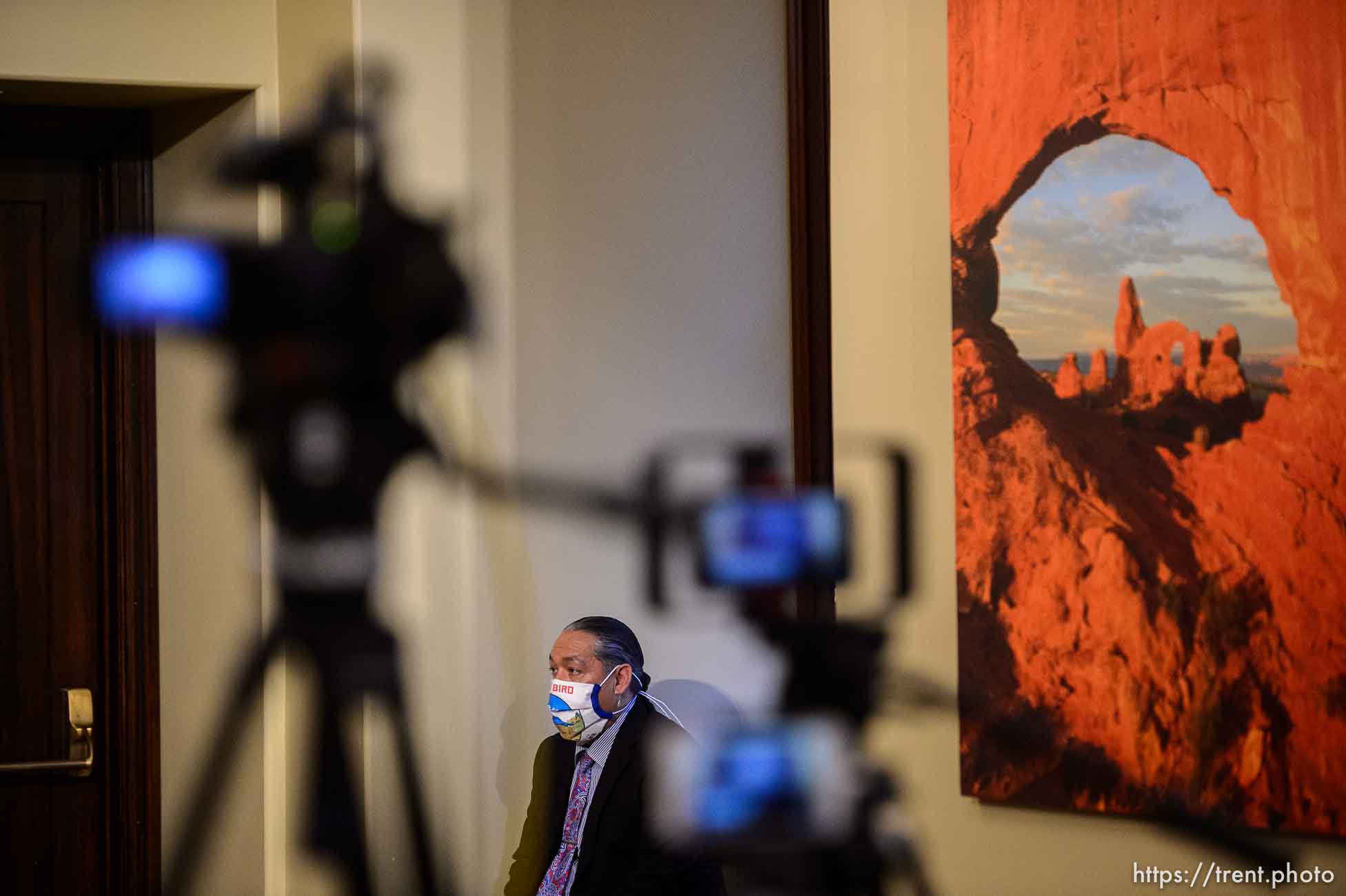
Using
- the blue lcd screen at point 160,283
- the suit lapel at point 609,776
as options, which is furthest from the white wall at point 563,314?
the blue lcd screen at point 160,283

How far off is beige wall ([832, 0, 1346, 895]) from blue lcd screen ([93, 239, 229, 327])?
133cm

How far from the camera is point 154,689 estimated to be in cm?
321

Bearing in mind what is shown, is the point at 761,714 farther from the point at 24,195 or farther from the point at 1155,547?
the point at 24,195

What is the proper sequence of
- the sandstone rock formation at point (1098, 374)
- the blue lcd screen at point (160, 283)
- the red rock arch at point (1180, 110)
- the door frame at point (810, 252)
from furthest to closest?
the blue lcd screen at point (160, 283) < the door frame at point (810, 252) < the sandstone rock formation at point (1098, 374) < the red rock arch at point (1180, 110)

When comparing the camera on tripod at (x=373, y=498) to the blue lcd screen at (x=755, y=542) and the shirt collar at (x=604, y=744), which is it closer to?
the blue lcd screen at (x=755, y=542)

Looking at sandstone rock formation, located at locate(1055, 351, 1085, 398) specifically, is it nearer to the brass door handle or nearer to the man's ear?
the man's ear

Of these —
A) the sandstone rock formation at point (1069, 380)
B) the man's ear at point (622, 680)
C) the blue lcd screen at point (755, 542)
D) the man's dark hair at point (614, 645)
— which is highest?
the sandstone rock formation at point (1069, 380)

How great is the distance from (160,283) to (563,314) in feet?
2.97

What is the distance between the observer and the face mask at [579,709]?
2.66m

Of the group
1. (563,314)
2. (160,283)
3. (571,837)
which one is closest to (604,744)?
(571,837)

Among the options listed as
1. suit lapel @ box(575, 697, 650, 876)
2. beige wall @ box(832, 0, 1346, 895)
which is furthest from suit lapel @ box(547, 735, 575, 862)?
beige wall @ box(832, 0, 1346, 895)

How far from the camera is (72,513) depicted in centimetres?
323

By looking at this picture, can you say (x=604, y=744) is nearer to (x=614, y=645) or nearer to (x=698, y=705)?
(x=614, y=645)

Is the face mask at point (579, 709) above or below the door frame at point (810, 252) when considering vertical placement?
below
